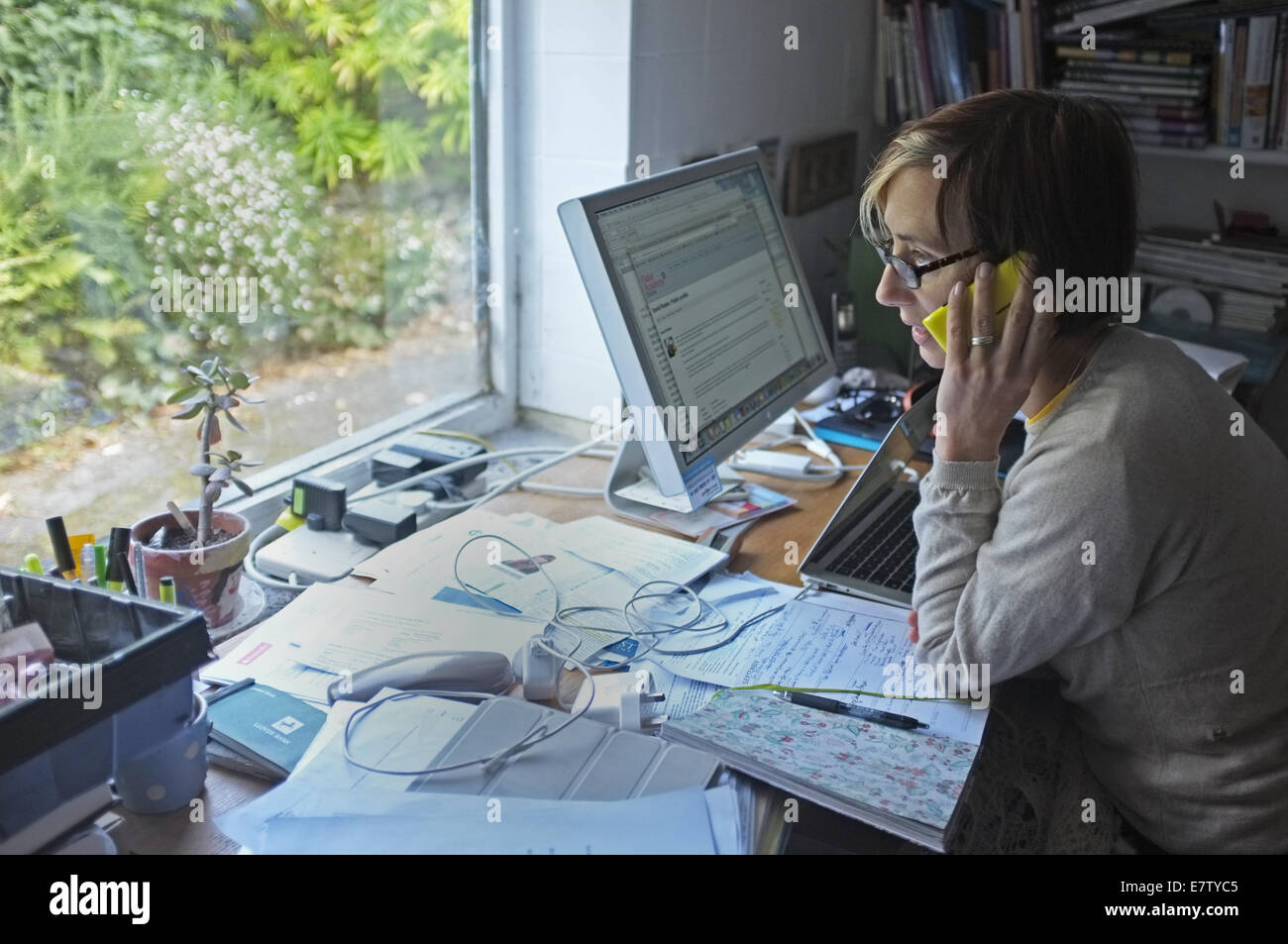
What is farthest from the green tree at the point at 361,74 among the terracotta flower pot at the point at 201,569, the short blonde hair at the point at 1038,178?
the short blonde hair at the point at 1038,178

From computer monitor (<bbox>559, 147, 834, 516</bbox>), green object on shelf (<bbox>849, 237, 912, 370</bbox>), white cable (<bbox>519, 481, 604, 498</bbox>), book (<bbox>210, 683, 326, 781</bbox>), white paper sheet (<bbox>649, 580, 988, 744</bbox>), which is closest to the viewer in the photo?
book (<bbox>210, 683, 326, 781</bbox>)

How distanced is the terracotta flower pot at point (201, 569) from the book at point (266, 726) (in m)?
0.15

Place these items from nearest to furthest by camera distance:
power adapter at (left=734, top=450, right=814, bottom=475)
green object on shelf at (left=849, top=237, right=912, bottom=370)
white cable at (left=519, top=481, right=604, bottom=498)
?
white cable at (left=519, top=481, right=604, bottom=498), power adapter at (left=734, top=450, right=814, bottom=475), green object on shelf at (left=849, top=237, right=912, bottom=370)

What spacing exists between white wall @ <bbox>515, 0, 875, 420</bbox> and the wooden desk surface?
0.30m

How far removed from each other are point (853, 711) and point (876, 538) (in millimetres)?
420

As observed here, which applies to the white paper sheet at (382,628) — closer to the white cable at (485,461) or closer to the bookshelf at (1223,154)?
the white cable at (485,461)

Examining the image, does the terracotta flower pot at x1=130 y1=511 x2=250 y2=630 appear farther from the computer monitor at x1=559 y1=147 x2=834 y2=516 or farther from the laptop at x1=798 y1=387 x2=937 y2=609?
the laptop at x1=798 y1=387 x2=937 y2=609

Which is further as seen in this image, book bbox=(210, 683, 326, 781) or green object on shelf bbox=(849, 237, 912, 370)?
green object on shelf bbox=(849, 237, 912, 370)

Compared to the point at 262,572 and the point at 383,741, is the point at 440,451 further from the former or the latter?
the point at 383,741

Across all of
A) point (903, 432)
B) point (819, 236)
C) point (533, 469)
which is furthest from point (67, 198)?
point (819, 236)

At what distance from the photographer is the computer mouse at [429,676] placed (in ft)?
3.70

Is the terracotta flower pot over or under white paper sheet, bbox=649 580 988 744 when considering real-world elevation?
over

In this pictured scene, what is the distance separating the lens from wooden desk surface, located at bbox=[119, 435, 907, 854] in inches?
37.8

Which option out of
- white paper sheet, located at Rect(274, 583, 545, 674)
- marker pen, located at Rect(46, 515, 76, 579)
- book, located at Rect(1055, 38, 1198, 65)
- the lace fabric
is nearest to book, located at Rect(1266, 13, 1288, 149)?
book, located at Rect(1055, 38, 1198, 65)
